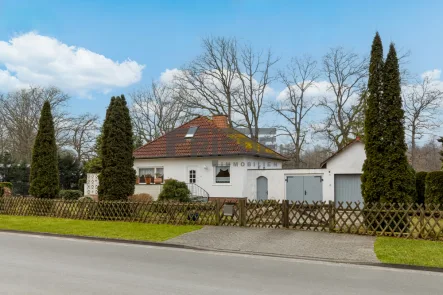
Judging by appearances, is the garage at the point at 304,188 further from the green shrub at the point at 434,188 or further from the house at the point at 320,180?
the green shrub at the point at 434,188

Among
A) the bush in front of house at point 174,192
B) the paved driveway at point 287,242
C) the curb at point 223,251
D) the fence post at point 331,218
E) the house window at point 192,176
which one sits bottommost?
the curb at point 223,251

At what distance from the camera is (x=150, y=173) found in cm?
2688

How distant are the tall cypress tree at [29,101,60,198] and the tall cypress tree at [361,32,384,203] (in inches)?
587

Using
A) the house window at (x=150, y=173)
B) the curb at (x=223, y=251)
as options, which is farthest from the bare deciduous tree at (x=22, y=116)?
the curb at (x=223, y=251)

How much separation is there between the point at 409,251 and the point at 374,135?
179 inches

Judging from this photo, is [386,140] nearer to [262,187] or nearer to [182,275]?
[182,275]

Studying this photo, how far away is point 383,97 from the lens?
513 inches

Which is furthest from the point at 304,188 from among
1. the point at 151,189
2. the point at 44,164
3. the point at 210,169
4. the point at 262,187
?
the point at 44,164

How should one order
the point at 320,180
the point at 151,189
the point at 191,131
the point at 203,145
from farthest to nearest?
the point at 191,131 → the point at 203,145 → the point at 151,189 → the point at 320,180

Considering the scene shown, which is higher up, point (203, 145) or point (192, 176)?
point (203, 145)

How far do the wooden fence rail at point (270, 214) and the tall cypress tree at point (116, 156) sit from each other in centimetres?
85

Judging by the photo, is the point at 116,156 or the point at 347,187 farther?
the point at 347,187

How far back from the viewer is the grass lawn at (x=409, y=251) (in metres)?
8.76

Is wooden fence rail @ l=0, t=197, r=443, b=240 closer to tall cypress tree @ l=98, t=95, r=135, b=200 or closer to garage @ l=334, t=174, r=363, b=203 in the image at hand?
tall cypress tree @ l=98, t=95, r=135, b=200
